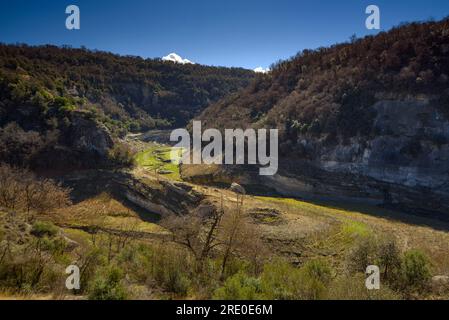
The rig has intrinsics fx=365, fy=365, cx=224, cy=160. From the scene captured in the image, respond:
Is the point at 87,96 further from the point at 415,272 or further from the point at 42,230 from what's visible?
the point at 415,272

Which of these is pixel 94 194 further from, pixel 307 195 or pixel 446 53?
pixel 446 53

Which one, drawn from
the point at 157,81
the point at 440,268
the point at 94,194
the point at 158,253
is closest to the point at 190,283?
the point at 158,253

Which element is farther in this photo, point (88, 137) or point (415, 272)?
point (88, 137)

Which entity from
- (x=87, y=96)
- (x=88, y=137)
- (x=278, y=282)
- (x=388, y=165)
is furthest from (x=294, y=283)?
(x=87, y=96)

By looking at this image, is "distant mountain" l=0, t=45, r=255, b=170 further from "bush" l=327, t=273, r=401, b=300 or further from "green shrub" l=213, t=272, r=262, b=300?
"bush" l=327, t=273, r=401, b=300

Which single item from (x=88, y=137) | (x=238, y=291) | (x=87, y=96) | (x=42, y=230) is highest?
(x=87, y=96)

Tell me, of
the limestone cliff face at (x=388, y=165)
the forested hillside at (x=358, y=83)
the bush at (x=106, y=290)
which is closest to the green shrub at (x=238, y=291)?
the bush at (x=106, y=290)
